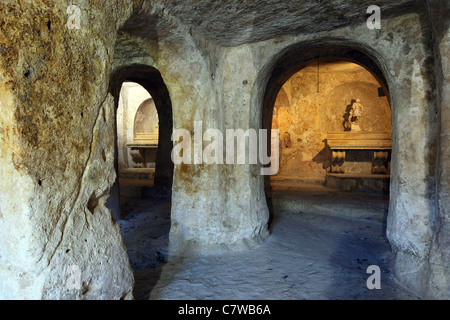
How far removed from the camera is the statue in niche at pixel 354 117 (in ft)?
32.2

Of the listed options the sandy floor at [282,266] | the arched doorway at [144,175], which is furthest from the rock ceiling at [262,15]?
the sandy floor at [282,266]

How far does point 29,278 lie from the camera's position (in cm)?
162

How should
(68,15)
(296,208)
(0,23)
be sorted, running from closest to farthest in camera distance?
(0,23) → (68,15) → (296,208)

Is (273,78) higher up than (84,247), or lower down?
higher up

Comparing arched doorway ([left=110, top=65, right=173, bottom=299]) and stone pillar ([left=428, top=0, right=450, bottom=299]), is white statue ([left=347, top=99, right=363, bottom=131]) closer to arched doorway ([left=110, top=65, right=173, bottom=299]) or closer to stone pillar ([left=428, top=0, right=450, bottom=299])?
arched doorway ([left=110, top=65, right=173, bottom=299])

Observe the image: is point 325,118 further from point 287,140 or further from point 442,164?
point 442,164

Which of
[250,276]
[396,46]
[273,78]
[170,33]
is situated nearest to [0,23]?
[170,33]

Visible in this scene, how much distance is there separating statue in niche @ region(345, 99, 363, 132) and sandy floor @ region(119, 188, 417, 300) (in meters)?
5.10

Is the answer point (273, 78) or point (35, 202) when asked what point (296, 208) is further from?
point (35, 202)

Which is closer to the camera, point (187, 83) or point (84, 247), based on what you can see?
point (84, 247)

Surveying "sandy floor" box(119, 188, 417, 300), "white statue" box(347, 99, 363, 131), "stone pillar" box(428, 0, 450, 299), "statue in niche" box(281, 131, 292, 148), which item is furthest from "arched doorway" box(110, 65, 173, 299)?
"white statue" box(347, 99, 363, 131)

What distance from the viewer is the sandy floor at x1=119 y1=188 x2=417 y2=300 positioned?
117 inches
